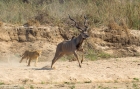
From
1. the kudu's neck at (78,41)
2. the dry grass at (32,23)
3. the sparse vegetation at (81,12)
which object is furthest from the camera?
the sparse vegetation at (81,12)

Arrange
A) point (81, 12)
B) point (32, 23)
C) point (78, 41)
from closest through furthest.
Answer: point (78, 41) < point (32, 23) < point (81, 12)

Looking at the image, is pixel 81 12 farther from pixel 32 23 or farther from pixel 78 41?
pixel 78 41

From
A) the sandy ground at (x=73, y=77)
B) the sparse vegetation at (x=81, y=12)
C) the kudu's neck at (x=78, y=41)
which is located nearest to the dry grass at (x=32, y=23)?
the sparse vegetation at (x=81, y=12)

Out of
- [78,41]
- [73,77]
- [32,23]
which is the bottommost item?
[32,23]

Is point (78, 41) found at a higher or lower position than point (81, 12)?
higher

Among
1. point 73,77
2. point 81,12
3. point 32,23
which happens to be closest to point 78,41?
point 73,77

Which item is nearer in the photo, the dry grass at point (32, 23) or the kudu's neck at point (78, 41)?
the kudu's neck at point (78, 41)

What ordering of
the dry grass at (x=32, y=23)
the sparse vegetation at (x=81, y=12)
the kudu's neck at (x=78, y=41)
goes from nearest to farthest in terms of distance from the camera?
the kudu's neck at (x=78, y=41)
the dry grass at (x=32, y=23)
the sparse vegetation at (x=81, y=12)

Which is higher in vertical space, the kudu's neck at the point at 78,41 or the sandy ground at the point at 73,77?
the kudu's neck at the point at 78,41

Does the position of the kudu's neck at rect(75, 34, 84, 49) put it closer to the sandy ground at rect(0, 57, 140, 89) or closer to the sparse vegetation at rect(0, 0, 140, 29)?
the sandy ground at rect(0, 57, 140, 89)

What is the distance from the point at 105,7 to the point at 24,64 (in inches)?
291

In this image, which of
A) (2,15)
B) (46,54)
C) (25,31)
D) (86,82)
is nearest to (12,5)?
(2,15)

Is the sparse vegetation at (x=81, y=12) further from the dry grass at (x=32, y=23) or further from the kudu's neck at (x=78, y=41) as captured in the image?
the kudu's neck at (x=78, y=41)

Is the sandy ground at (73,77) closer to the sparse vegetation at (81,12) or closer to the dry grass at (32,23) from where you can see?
the dry grass at (32,23)
